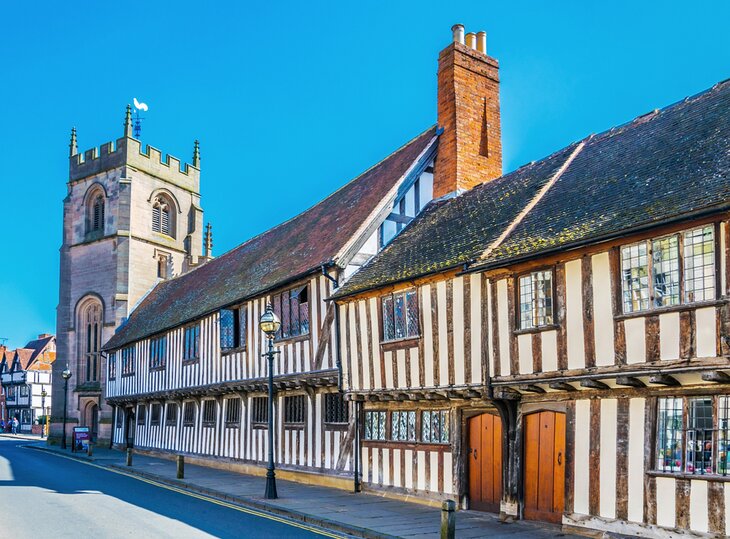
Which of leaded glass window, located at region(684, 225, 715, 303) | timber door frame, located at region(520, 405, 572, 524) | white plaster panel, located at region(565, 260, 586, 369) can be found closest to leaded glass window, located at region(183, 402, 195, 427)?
timber door frame, located at region(520, 405, 572, 524)

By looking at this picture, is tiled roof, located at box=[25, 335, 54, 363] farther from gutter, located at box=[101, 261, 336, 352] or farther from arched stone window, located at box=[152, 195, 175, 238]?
gutter, located at box=[101, 261, 336, 352]


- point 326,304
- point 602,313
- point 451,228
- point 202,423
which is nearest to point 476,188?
point 451,228

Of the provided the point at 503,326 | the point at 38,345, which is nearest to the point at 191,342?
the point at 503,326

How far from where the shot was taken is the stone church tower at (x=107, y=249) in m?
40.6

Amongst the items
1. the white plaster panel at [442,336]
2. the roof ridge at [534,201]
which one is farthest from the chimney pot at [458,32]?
the white plaster panel at [442,336]

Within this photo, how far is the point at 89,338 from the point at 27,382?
37.3 meters

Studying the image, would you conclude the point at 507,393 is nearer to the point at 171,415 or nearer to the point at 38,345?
the point at 171,415

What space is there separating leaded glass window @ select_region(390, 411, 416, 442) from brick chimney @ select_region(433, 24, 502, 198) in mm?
6160

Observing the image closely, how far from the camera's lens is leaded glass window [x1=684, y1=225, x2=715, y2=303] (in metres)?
9.33

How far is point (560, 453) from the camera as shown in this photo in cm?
1155

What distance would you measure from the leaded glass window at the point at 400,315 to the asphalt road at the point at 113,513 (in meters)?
4.39

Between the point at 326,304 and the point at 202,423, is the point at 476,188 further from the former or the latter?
the point at 202,423

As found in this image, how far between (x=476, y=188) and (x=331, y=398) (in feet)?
20.2

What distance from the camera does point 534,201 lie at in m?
14.0
